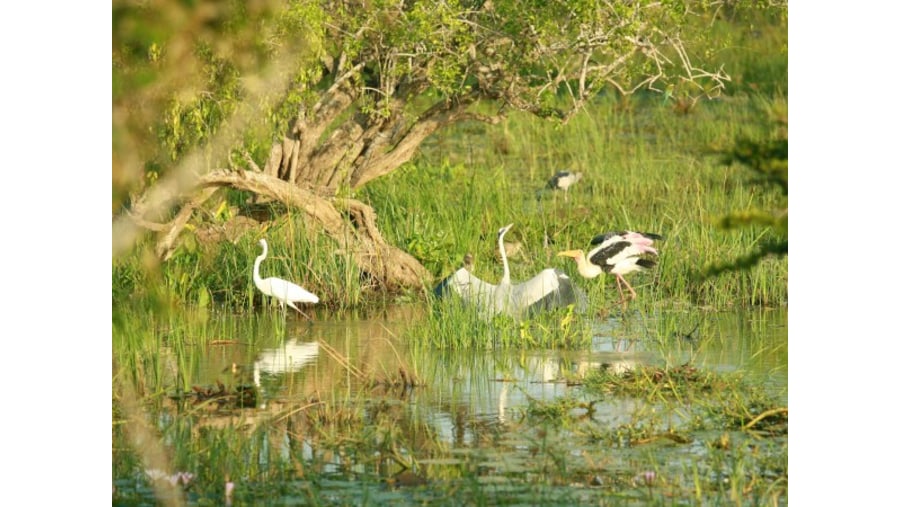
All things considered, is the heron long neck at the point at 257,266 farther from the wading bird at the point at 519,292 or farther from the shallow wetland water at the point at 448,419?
the wading bird at the point at 519,292

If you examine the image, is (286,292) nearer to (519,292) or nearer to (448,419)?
(519,292)

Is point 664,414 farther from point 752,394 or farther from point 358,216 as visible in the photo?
point 358,216

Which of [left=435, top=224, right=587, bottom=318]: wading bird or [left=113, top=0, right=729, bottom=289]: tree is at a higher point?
[left=113, top=0, right=729, bottom=289]: tree

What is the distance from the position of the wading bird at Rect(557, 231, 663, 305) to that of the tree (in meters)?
0.90

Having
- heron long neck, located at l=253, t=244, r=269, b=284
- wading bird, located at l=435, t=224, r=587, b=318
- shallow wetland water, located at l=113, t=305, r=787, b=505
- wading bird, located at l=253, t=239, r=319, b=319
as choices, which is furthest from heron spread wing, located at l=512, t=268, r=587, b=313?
Result: heron long neck, located at l=253, t=244, r=269, b=284

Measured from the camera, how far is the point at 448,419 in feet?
23.5

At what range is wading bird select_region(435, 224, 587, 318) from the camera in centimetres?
916

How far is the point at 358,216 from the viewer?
10625 millimetres

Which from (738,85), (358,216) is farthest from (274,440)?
(738,85)

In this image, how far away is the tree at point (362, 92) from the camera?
9039mm

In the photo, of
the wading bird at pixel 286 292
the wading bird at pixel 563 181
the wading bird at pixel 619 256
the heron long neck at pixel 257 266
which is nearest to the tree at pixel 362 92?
the heron long neck at pixel 257 266

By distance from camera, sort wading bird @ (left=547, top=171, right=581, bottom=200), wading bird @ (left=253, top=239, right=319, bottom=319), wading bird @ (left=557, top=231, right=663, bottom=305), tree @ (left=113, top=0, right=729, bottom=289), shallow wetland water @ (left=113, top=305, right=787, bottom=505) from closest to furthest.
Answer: shallow wetland water @ (left=113, top=305, right=787, bottom=505)
tree @ (left=113, top=0, right=729, bottom=289)
wading bird @ (left=253, top=239, right=319, bottom=319)
wading bird @ (left=557, top=231, right=663, bottom=305)
wading bird @ (left=547, top=171, right=581, bottom=200)

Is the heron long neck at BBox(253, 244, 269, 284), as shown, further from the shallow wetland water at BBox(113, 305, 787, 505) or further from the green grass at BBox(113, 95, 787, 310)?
the shallow wetland water at BBox(113, 305, 787, 505)

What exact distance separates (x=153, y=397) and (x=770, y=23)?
46.7 feet
